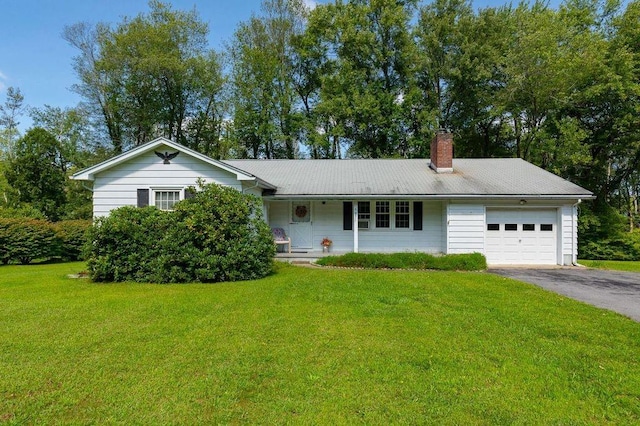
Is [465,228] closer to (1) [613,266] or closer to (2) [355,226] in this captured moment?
(2) [355,226]

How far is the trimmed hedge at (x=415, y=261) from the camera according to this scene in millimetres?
11922

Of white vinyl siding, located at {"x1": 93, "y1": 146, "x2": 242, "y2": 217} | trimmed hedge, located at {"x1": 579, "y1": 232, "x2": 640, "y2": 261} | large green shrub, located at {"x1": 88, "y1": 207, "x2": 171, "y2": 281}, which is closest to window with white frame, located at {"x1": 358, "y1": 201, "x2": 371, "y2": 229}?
white vinyl siding, located at {"x1": 93, "y1": 146, "x2": 242, "y2": 217}

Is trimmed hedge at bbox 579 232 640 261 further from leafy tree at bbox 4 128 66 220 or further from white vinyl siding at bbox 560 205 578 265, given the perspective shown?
leafy tree at bbox 4 128 66 220

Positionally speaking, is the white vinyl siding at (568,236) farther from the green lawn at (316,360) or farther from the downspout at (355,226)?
the downspout at (355,226)

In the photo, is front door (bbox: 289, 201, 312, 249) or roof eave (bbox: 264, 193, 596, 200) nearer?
roof eave (bbox: 264, 193, 596, 200)

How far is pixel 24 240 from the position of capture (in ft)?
47.1

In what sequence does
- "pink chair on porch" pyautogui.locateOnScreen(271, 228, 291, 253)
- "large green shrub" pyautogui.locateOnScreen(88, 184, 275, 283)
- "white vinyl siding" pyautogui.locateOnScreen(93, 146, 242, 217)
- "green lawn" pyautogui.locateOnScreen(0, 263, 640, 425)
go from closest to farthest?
A: "green lawn" pyautogui.locateOnScreen(0, 263, 640, 425) → "large green shrub" pyautogui.locateOnScreen(88, 184, 275, 283) → "white vinyl siding" pyautogui.locateOnScreen(93, 146, 242, 217) → "pink chair on porch" pyautogui.locateOnScreen(271, 228, 291, 253)

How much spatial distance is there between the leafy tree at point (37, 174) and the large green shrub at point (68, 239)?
31.8ft

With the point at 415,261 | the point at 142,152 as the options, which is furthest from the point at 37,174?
the point at 415,261

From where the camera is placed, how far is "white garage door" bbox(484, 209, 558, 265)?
13.4 meters

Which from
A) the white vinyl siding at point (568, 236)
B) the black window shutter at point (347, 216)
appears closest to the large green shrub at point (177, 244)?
the black window shutter at point (347, 216)

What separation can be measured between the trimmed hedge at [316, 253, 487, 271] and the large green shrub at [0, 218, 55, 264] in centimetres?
1261

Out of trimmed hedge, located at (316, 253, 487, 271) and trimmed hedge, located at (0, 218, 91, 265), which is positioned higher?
trimmed hedge, located at (0, 218, 91, 265)

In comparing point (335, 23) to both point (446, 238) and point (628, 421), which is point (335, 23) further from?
point (628, 421)
